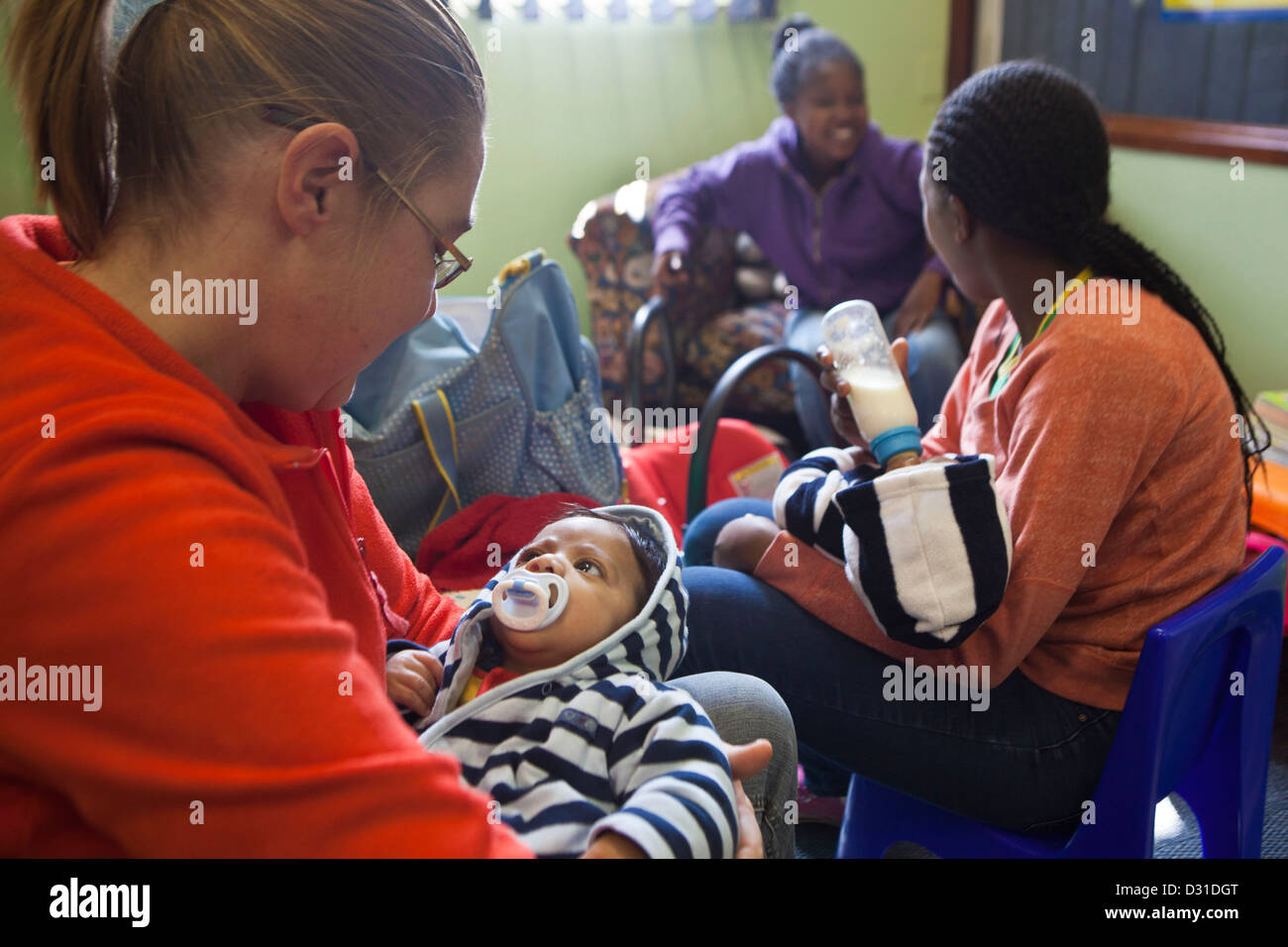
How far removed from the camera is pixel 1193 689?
1285 mm

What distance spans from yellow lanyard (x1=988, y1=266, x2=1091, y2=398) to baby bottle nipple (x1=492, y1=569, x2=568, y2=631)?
70 centimetres

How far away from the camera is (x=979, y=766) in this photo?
1.29 meters

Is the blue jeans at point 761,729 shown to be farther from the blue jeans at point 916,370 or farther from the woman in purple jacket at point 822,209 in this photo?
the woman in purple jacket at point 822,209

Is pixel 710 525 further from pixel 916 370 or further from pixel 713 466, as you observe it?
pixel 916 370

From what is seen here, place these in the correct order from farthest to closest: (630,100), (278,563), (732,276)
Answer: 1. (630,100)
2. (732,276)
3. (278,563)

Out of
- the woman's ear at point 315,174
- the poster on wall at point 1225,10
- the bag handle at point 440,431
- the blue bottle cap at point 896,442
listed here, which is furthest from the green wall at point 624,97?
the woman's ear at point 315,174

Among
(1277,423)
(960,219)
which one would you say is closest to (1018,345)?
(960,219)

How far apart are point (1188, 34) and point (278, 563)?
3614 millimetres

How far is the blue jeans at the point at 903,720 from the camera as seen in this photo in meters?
1.27

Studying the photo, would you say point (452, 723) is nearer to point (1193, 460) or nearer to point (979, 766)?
point (979, 766)

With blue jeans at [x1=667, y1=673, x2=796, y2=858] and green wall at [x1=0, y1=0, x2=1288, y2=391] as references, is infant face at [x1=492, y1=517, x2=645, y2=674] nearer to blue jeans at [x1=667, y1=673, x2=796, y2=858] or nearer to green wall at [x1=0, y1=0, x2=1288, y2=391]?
blue jeans at [x1=667, y1=673, x2=796, y2=858]

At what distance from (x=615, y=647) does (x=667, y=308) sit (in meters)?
2.39

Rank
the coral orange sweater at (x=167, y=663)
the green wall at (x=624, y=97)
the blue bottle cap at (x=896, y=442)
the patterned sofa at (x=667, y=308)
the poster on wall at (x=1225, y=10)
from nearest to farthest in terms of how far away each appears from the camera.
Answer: the coral orange sweater at (x=167, y=663)
the blue bottle cap at (x=896, y=442)
the poster on wall at (x=1225, y=10)
the patterned sofa at (x=667, y=308)
the green wall at (x=624, y=97)
